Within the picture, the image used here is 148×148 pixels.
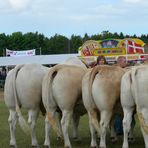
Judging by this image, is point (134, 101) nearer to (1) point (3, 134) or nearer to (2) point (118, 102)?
(2) point (118, 102)

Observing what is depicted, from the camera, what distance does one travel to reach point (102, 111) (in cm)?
789

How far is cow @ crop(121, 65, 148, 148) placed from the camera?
7152 mm

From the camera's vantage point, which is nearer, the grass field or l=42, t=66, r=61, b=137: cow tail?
l=42, t=66, r=61, b=137: cow tail

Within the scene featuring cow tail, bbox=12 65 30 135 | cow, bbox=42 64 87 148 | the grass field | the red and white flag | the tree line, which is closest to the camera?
cow, bbox=42 64 87 148

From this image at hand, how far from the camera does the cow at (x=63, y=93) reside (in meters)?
8.30

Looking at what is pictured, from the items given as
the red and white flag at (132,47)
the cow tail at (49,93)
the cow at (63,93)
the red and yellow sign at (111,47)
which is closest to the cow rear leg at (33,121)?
the cow at (63,93)

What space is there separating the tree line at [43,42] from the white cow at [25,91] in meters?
76.5

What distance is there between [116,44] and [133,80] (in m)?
24.3

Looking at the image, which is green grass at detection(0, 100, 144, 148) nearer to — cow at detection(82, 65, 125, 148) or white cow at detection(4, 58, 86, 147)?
white cow at detection(4, 58, 86, 147)

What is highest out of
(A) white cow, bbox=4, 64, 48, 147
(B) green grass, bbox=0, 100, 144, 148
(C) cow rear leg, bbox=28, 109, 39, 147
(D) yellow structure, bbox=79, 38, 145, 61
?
(D) yellow structure, bbox=79, 38, 145, 61

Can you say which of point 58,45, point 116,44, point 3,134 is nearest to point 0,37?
point 58,45

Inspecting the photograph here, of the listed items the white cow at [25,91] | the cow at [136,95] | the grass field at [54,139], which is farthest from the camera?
the grass field at [54,139]

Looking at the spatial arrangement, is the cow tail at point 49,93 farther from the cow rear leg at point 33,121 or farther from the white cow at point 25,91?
the cow rear leg at point 33,121

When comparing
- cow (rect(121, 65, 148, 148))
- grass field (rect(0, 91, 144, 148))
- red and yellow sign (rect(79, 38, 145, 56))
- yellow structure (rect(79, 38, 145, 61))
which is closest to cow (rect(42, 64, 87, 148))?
grass field (rect(0, 91, 144, 148))
